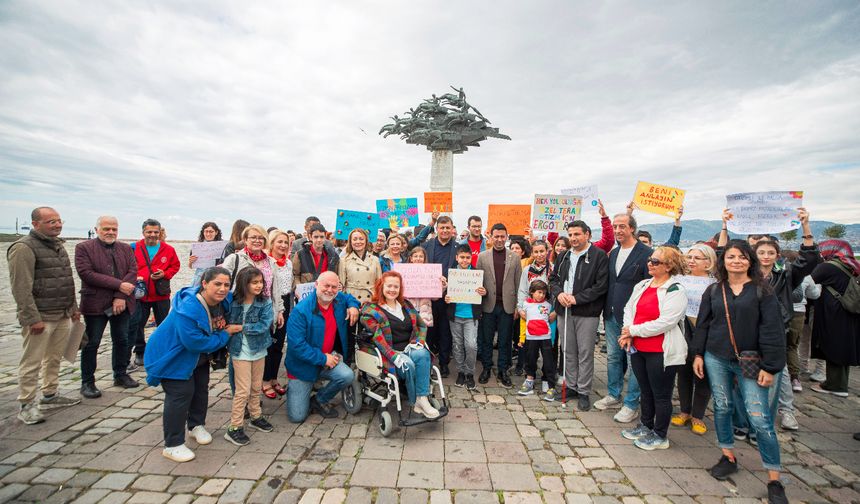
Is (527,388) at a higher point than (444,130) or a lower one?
lower

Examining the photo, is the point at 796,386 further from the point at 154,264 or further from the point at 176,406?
the point at 154,264

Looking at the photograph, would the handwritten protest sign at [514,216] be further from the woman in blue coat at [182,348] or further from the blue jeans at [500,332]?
the woman in blue coat at [182,348]

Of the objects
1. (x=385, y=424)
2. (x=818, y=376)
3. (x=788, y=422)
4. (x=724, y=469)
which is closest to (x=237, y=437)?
(x=385, y=424)

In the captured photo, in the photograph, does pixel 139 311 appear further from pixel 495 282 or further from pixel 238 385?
pixel 495 282

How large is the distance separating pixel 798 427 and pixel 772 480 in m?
1.92

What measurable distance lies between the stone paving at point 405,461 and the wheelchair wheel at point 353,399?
0.11 m

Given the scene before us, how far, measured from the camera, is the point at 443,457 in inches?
140

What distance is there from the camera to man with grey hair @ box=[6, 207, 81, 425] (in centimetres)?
402

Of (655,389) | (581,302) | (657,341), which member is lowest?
(655,389)

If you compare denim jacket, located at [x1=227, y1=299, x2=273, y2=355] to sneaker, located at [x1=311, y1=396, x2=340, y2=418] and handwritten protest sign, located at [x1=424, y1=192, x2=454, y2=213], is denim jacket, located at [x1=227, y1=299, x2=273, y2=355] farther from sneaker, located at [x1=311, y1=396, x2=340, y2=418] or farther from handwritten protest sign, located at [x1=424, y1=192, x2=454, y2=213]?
handwritten protest sign, located at [x1=424, y1=192, x2=454, y2=213]

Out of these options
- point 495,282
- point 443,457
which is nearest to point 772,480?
point 443,457

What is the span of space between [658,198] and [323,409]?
19.2 feet

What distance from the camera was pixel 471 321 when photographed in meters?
5.40

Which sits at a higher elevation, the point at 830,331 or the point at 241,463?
the point at 830,331
